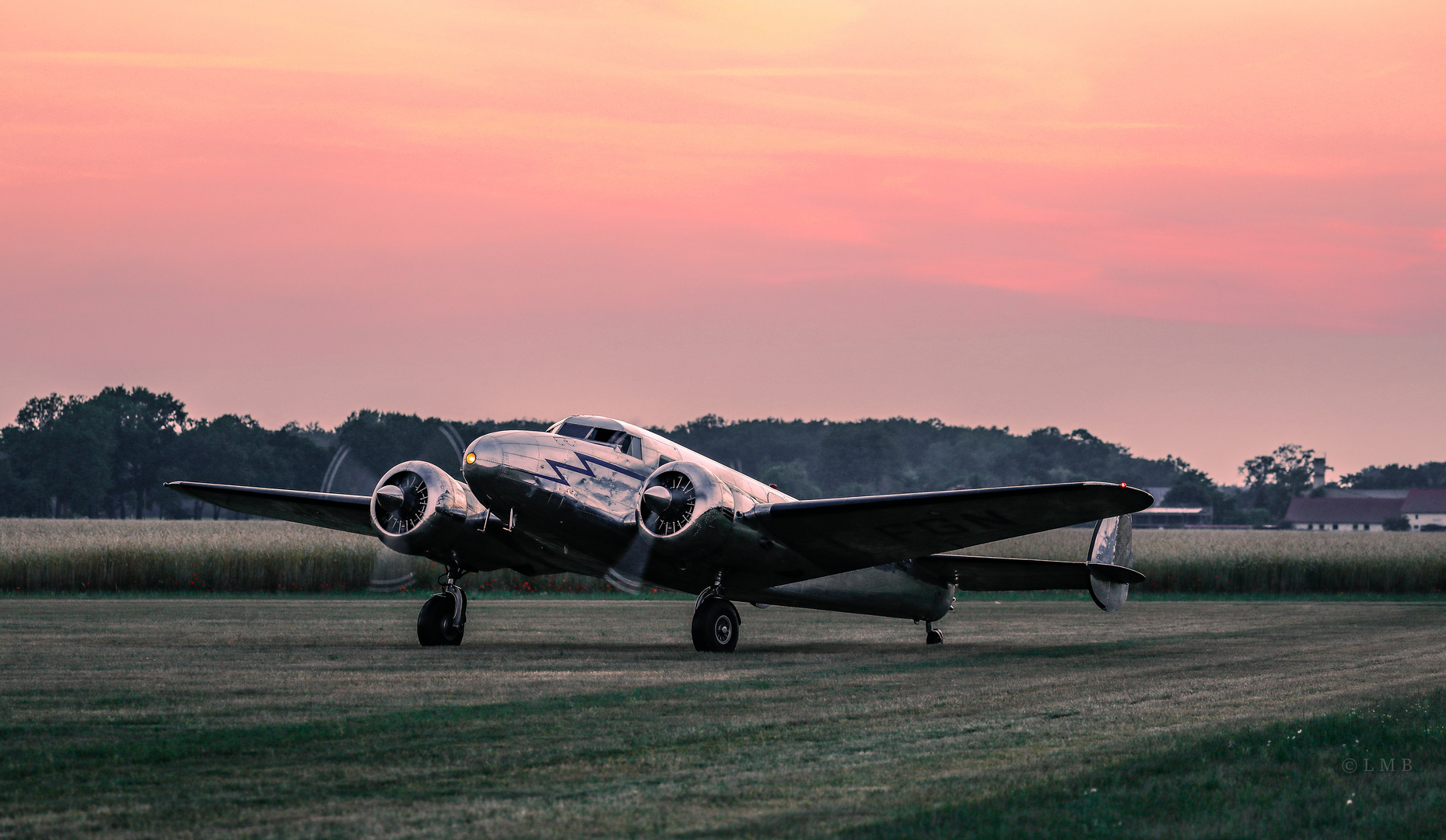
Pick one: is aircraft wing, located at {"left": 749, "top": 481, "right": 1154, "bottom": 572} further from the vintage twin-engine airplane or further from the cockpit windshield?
the cockpit windshield

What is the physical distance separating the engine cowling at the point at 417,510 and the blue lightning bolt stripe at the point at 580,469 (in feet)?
8.55

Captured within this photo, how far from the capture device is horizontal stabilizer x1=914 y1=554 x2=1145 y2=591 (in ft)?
81.7

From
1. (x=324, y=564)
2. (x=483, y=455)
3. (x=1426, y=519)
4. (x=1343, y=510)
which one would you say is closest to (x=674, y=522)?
(x=483, y=455)

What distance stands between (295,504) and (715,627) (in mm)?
8949

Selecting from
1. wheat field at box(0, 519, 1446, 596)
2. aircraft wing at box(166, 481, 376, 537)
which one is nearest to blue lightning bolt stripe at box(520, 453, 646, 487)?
→ aircraft wing at box(166, 481, 376, 537)

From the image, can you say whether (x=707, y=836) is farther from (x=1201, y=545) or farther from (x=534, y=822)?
(x=1201, y=545)

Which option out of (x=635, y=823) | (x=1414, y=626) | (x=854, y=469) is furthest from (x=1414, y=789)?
(x=854, y=469)

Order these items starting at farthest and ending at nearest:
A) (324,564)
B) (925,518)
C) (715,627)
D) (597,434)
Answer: (324,564), (597,434), (715,627), (925,518)

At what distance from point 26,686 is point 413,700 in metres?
4.43

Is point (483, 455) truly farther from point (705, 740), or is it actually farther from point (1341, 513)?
point (1341, 513)

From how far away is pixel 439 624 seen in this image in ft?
74.2

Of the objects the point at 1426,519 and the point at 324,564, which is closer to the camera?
the point at 324,564

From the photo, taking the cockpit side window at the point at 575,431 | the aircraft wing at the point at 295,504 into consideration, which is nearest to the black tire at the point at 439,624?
the aircraft wing at the point at 295,504

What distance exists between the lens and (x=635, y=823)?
7.95m
